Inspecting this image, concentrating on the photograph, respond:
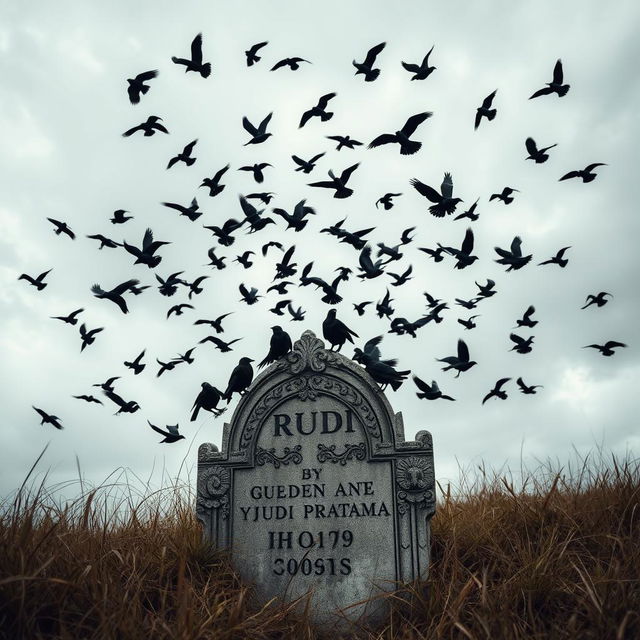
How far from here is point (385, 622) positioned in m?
4.76

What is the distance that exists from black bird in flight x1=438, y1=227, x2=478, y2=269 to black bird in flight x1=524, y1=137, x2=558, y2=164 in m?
1.40

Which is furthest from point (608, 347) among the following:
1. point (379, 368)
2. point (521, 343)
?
point (379, 368)

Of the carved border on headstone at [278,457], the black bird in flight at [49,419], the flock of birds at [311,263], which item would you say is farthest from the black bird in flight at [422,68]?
the black bird in flight at [49,419]

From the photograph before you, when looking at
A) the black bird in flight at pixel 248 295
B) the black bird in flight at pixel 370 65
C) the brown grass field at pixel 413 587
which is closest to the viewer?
the brown grass field at pixel 413 587

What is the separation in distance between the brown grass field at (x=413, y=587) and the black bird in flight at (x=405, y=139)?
3.78m

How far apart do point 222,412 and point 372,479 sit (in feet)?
5.59

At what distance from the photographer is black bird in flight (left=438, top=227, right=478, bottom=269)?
270 inches

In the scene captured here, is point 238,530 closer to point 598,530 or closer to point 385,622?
point 385,622

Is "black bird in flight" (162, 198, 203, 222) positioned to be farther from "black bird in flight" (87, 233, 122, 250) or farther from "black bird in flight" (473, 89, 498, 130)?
"black bird in flight" (473, 89, 498, 130)

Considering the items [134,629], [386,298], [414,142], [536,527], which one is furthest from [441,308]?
[134,629]

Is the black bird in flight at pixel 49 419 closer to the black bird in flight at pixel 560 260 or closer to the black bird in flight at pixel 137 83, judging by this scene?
the black bird in flight at pixel 137 83

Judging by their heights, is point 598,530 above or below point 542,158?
below

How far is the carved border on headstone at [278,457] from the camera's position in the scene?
5438mm

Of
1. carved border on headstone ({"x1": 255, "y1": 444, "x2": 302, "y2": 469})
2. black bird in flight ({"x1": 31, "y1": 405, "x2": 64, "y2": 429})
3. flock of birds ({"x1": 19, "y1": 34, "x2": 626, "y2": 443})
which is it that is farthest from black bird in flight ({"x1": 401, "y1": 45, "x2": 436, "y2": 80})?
black bird in flight ({"x1": 31, "y1": 405, "x2": 64, "y2": 429})
